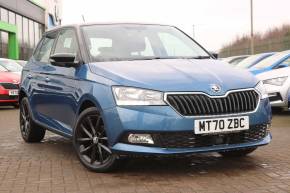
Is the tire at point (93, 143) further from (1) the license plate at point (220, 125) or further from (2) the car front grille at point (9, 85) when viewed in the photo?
(2) the car front grille at point (9, 85)

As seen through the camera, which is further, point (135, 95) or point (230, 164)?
point (230, 164)

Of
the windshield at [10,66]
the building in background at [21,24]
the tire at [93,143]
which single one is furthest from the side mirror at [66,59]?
the building in background at [21,24]

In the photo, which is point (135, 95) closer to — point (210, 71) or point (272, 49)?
point (210, 71)

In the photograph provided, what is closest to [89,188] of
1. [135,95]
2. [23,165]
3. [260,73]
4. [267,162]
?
[135,95]

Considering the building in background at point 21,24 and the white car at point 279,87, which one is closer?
the white car at point 279,87

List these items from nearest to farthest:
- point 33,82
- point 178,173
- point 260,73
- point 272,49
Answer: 1. point 178,173
2. point 33,82
3. point 260,73
4. point 272,49

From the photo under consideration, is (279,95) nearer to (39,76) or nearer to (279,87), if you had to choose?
(279,87)

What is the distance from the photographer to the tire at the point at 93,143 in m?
5.55

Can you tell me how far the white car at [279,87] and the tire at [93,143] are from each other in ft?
19.2

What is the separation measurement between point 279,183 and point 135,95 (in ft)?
4.94

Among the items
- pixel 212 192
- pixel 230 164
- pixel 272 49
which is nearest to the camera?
pixel 212 192

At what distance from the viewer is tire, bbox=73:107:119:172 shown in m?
5.55

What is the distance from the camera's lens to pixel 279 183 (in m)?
5.07

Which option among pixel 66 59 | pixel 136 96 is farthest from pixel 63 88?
pixel 136 96
